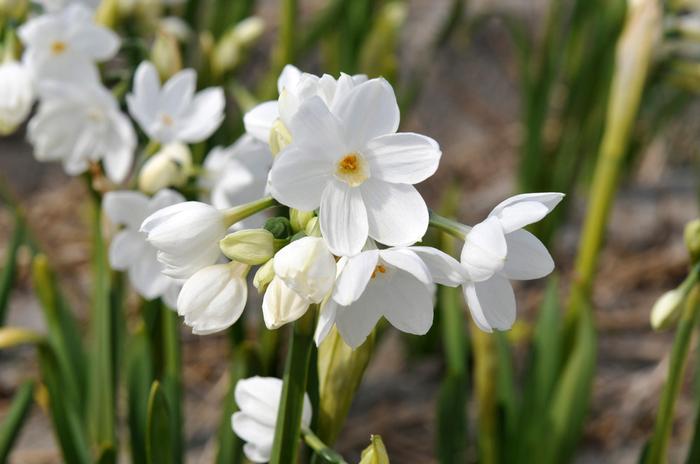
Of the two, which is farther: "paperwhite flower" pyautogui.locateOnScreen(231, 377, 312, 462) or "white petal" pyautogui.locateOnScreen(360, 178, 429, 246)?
"paperwhite flower" pyautogui.locateOnScreen(231, 377, 312, 462)

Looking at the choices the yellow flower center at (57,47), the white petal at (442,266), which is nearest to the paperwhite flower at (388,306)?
the white petal at (442,266)

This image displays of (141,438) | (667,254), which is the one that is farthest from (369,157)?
(667,254)

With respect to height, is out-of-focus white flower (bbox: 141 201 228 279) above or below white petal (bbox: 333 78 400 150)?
below

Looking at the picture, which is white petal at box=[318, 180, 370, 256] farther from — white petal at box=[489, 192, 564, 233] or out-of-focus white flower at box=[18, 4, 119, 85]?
out-of-focus white flower at box=[18, 4, 119, 85]

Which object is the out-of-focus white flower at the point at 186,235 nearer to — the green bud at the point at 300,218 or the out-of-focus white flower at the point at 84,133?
the green bud at the point at 300,218

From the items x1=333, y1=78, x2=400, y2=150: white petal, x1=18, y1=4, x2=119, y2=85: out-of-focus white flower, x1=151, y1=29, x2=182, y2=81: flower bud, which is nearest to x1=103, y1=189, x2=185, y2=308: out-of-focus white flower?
x1=18, y1=4, x2=119, y2=85: out-of-focus white flower

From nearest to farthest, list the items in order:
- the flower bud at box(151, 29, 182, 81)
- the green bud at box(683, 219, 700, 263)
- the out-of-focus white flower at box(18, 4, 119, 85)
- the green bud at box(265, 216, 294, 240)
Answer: the green bud at box(265, 216, 294, 240) → the green bud at box(683, 219, 700, 263) → the out-of-focus white flower at box(18, 4, 119, 85) → the flower bud at box(151, 29, 182, 81)

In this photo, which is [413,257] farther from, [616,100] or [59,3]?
[616,100]
